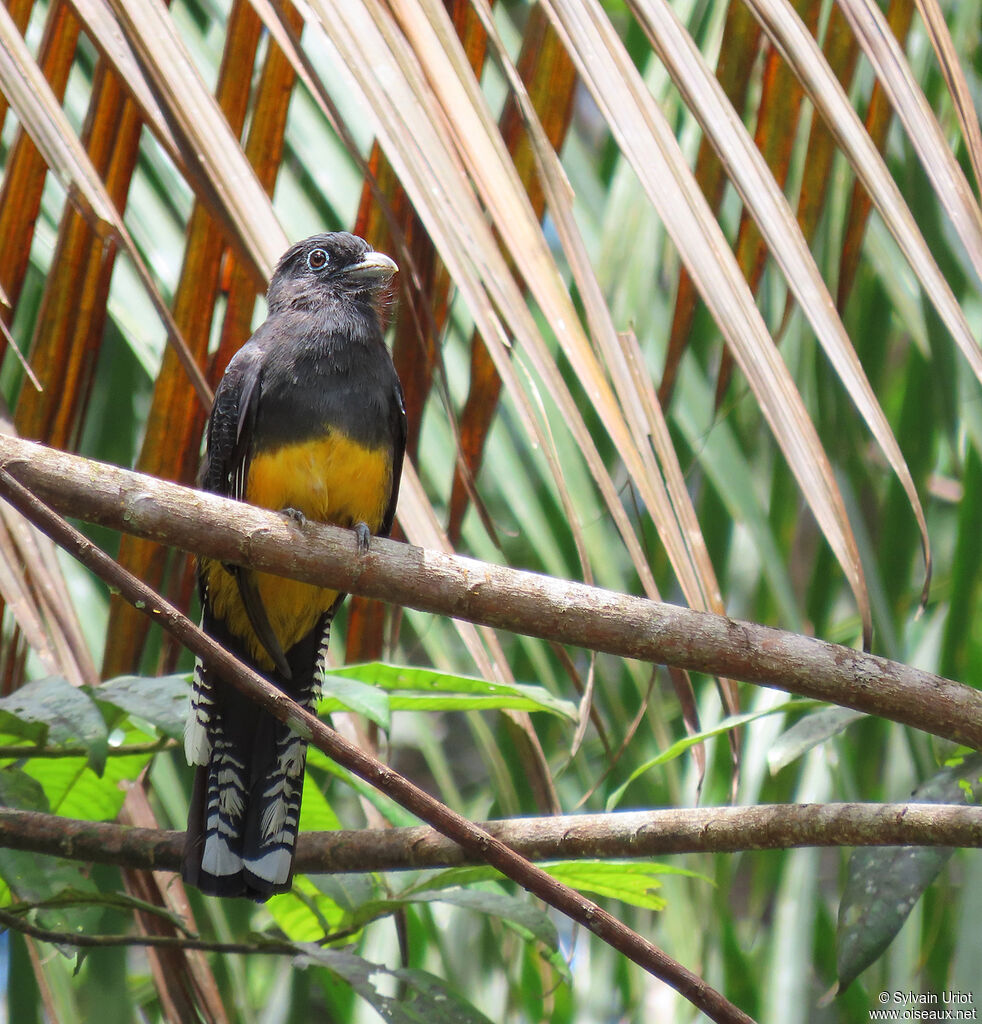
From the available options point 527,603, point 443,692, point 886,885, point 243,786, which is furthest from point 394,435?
point 886,885

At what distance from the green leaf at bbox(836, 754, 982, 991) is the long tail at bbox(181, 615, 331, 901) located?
105 cm

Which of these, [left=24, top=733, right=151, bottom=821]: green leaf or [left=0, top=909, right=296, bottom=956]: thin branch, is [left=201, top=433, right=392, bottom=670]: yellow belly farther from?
[left=0, top=909, right=296, bottom=956]: thin branch

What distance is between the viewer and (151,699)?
6.72ft

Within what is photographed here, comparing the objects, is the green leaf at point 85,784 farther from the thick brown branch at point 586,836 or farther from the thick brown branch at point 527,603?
the thick brown branch at point 527,603

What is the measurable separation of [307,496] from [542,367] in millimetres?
1471

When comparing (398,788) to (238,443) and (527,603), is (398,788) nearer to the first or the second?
(527,603)

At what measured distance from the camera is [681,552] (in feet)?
5.81

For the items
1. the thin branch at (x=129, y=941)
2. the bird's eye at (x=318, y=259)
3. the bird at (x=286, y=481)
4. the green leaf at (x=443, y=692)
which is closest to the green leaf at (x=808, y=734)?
the green leaf at (x=443, y=692)

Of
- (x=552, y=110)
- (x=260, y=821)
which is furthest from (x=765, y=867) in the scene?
(x=552, y=110)

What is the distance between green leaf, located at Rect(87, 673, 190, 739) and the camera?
2008mm

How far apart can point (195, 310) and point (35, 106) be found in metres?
0.65

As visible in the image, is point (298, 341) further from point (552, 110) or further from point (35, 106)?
point (35, 106)

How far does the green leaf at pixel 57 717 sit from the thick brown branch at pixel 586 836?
27 cm

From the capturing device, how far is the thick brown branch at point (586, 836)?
1888 mm
